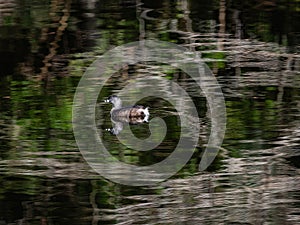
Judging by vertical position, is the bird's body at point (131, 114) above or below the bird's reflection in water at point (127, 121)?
above

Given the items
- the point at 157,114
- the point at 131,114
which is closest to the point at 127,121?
the point at 131,114

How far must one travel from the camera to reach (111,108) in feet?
30.5

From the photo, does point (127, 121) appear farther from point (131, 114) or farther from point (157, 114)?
point (157, 114)

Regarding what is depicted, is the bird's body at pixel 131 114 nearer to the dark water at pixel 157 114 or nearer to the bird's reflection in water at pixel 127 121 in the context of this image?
the bird's reflection in water at pixel 127 121

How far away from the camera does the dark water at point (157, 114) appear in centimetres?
691

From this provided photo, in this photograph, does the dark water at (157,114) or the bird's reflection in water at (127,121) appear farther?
the bird's reflection in water at (127,121)

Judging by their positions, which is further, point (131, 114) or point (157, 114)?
point (157, 114)

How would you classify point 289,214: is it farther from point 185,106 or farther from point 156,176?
point 185,106

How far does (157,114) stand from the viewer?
8922 millimetres

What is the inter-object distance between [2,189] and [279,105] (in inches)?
120

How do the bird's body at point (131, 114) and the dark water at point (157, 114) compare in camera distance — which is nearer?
the dark water at point (157, 114)

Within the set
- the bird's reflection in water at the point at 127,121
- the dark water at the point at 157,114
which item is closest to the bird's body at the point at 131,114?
the bird's reflection in water at the point at 127,121

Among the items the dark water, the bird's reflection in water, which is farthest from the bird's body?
the dark water

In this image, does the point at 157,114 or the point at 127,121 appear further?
the point at 157,114
